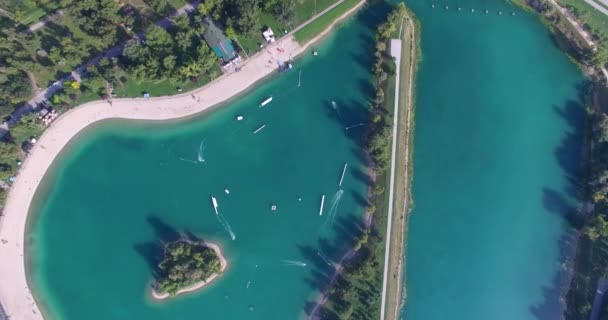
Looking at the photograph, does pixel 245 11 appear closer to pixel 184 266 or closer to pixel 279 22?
→ pixel 279 22

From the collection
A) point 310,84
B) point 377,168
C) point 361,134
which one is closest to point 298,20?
point 310,84

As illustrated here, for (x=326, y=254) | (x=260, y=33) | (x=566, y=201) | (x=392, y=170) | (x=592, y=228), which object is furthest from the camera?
(x=566, y=201)

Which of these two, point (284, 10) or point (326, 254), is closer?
point (284, 10)

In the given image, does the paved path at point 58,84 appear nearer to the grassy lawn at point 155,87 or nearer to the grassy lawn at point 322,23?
the grassy lawn at point 155,87

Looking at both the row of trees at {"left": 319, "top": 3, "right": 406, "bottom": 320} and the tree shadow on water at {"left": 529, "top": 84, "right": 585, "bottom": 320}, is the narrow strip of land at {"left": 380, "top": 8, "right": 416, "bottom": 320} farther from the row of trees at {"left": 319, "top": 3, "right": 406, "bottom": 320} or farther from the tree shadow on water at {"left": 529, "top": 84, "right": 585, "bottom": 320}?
the tree shadow on water at {"left": 529, "top": 84, "right": 585, "bottom": 320}

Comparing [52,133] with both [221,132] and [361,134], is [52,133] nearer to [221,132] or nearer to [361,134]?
[221,132]

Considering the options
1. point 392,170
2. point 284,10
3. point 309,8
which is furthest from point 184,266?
point 309,8
